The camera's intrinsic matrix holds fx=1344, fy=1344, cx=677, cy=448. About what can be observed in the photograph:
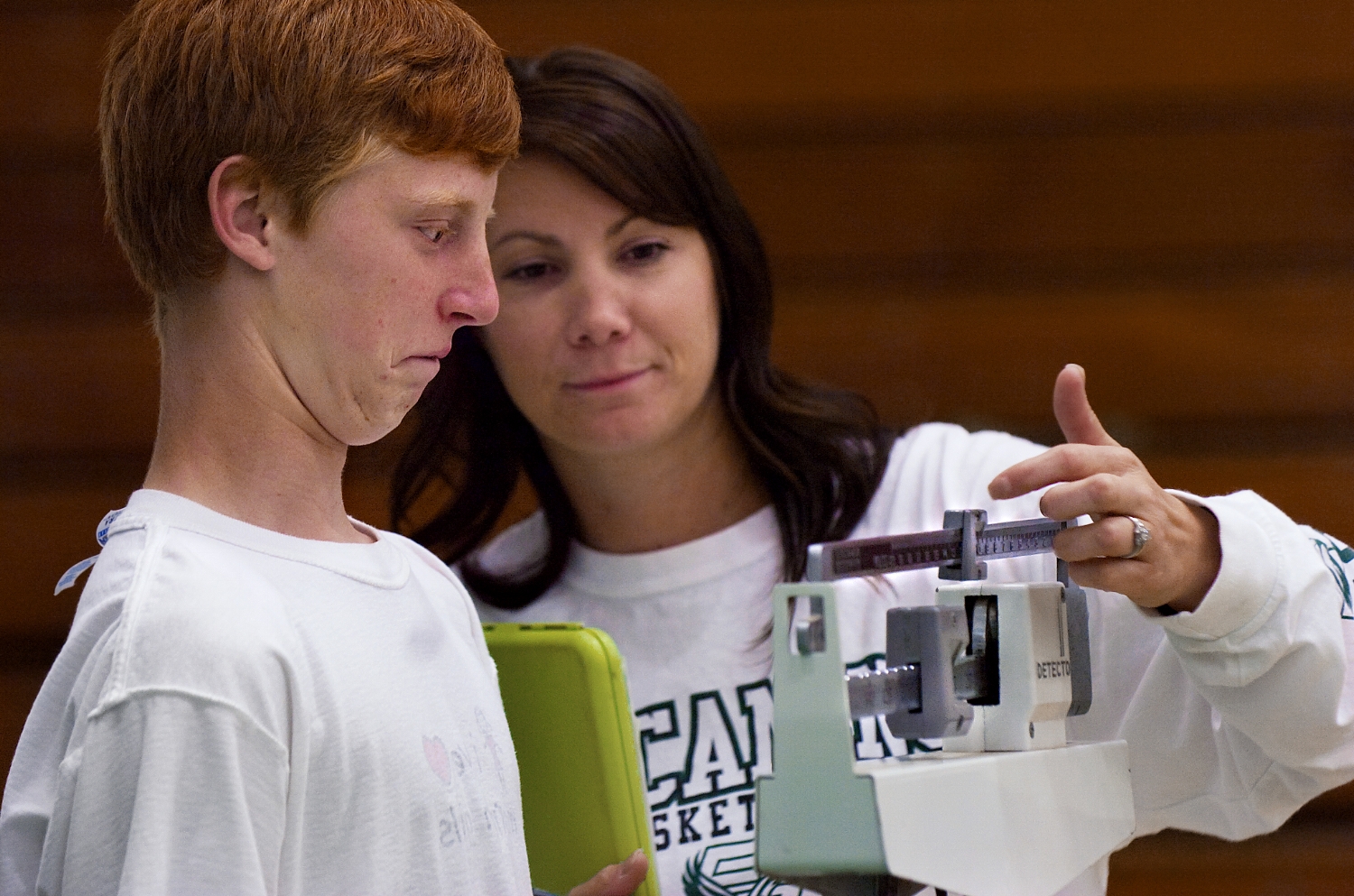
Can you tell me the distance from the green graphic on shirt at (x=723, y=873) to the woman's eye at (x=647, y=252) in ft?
2.30

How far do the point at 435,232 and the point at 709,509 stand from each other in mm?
863

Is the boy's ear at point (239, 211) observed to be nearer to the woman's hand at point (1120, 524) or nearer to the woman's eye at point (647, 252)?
the woman's hand at point (1120, 524)

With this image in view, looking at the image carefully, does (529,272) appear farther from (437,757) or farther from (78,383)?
(78,383)

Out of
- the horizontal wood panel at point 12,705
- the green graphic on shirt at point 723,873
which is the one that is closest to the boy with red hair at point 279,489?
the green graphic on shirt at point 723,873

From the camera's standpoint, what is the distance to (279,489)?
97 cm

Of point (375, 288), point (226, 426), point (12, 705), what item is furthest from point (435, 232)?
point (12, 705)

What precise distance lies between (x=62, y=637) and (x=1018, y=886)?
2.01m

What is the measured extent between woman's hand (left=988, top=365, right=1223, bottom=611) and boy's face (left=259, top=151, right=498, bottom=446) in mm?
464

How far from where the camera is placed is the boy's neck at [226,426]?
94 centimetres

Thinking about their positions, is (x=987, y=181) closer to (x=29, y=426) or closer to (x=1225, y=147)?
(x=1225, y=147)

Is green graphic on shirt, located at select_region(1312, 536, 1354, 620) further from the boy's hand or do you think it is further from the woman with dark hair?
the boy's hand

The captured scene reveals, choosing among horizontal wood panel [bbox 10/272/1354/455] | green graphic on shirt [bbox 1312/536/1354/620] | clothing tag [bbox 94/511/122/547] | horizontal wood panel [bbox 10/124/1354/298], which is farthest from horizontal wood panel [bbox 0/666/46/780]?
green graphic on shirt [bbox 1312/536/1354/620]

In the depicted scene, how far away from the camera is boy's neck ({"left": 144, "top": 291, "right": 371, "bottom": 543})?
0.94 m

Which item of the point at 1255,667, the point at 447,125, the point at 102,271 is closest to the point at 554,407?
the point at 447,125
